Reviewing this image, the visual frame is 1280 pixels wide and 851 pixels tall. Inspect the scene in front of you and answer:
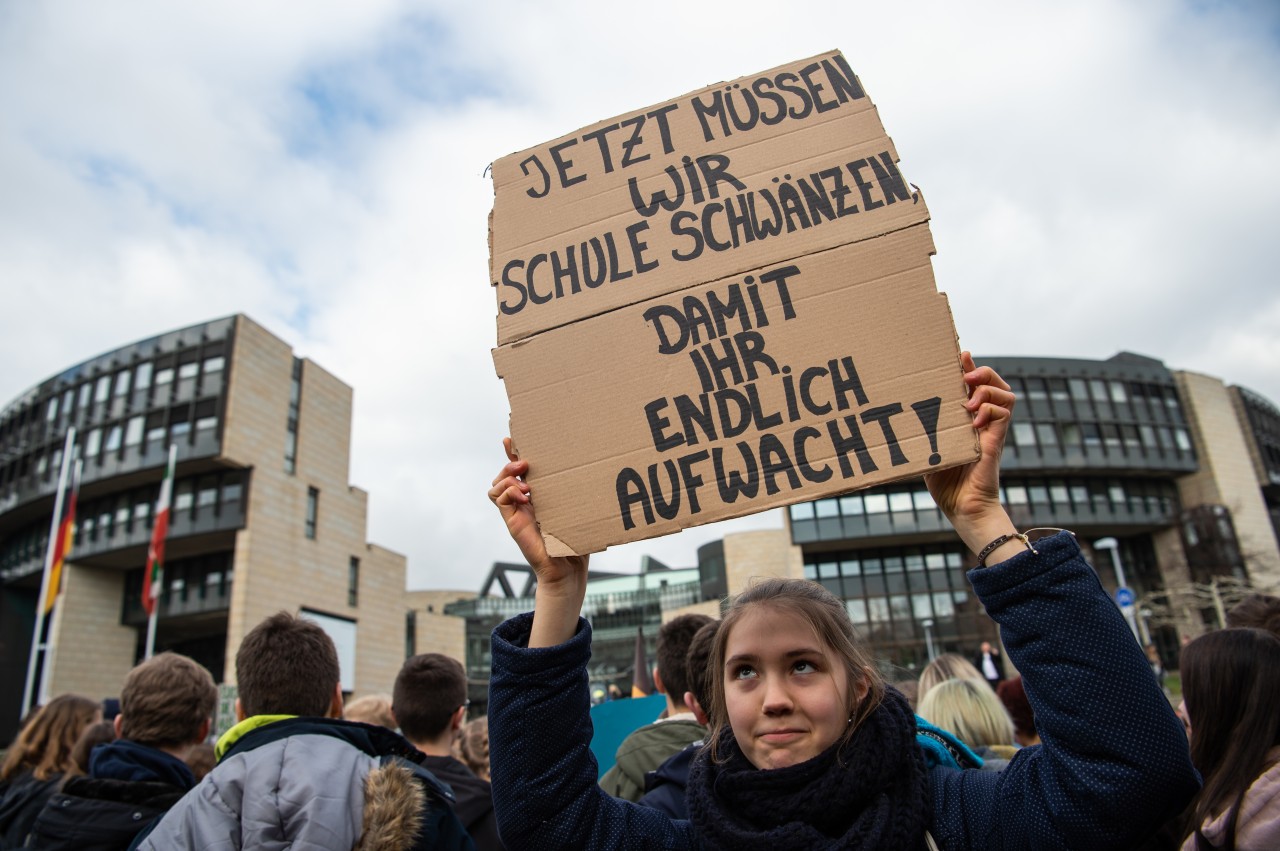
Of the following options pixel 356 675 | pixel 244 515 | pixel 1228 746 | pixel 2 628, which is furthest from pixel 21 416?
pixel 1228 746

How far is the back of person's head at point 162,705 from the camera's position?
3402 mm

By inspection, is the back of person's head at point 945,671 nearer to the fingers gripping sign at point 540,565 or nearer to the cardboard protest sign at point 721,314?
the cardboard protest sign at point 721,314

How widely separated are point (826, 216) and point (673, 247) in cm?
43

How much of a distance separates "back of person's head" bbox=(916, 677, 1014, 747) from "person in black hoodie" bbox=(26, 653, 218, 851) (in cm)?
341

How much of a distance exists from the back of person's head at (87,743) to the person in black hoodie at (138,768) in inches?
22.6

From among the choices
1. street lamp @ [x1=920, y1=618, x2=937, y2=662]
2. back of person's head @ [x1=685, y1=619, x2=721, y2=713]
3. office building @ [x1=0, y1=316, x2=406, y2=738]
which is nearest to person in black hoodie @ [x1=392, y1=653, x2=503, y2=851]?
back of person's head @ [x1=685, y1=619, x2=721, y2=713]

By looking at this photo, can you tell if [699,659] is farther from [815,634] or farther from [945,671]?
[945,671]

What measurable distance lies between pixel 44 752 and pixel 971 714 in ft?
15.6

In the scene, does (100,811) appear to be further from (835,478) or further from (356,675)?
(356,675)

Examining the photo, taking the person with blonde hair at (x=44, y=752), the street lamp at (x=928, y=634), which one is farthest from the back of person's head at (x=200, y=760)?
the street lamp at (x=928, y=634)

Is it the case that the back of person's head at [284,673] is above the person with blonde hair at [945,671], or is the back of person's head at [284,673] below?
above

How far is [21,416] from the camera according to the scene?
142 ft

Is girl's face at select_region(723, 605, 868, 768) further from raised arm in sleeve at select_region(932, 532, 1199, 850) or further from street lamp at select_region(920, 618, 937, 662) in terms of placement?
street lamp at select_region(920, 618, 937, 662)

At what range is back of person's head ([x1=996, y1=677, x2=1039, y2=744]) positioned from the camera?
14.2 feet
